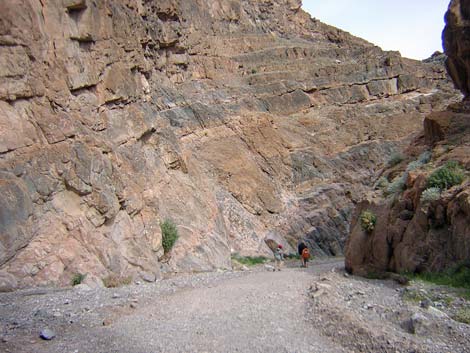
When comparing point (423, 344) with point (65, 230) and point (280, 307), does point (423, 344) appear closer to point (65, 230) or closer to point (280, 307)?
point (280, 307)

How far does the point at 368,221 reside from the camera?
14.9 m

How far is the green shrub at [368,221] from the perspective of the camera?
14812mm

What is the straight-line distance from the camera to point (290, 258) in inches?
1110

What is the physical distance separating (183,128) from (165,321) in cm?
2353

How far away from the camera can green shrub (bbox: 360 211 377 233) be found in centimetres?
1481

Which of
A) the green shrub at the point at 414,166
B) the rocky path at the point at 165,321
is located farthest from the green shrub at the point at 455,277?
the green shrub at the point at 414,166

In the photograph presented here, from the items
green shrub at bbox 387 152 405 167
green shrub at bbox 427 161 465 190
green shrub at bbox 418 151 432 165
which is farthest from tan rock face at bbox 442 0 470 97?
green shrub at bbox 427 161 465 190

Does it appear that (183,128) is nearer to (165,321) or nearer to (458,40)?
(458,40)

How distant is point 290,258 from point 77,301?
18.5 metres

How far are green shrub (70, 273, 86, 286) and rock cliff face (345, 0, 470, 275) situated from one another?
8124 millimetres

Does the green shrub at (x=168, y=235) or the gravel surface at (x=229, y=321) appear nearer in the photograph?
the gravel surface at (x=229, y=321)

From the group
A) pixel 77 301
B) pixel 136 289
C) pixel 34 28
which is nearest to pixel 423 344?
pixel 77 301

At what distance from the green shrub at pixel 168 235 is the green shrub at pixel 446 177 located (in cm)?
1195

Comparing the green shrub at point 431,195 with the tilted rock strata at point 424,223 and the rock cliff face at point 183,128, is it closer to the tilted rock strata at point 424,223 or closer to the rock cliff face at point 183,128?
the tilted rock strata at point 424,223
